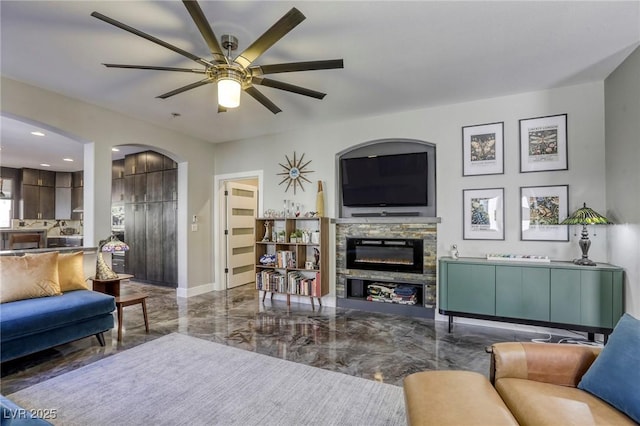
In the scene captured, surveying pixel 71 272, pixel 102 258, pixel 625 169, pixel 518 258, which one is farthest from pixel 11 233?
pixel 625 169

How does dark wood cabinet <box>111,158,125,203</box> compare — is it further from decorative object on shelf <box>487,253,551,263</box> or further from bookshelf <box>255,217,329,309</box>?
decorative object on shelf <box>487,253,551,263</box>

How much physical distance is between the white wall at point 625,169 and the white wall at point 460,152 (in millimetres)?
141

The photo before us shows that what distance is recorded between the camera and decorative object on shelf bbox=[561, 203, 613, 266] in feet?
9.70

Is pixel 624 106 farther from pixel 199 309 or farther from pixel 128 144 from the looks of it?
pixel 128 144

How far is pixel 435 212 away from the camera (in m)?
4.04

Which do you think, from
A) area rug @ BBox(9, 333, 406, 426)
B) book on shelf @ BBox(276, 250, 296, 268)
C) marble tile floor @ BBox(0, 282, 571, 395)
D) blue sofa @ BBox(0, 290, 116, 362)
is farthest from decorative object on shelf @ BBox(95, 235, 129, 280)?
book on shelf @ BBox(276, 250, 296, 268)

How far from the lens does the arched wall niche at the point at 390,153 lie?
4066 mm

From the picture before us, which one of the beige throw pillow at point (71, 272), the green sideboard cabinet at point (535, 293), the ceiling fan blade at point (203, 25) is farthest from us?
the beige throw pillow at point (71, 272)

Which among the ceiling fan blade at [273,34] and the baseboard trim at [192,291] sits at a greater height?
the ceiling fan blade at [273,34]

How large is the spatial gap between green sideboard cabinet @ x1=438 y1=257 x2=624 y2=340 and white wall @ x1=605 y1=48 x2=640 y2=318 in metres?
0.15

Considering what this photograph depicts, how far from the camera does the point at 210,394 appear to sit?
86.6 inches

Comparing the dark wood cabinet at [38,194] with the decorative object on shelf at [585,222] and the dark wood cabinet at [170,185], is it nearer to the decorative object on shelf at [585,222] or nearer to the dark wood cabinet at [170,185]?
the dark wood cabinet at [170,185]

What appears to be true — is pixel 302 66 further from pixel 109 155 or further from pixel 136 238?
pixel 136 238

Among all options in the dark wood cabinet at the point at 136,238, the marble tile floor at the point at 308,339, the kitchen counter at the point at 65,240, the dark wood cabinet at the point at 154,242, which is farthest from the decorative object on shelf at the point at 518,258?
the kitchen counter at the point at 65,240
